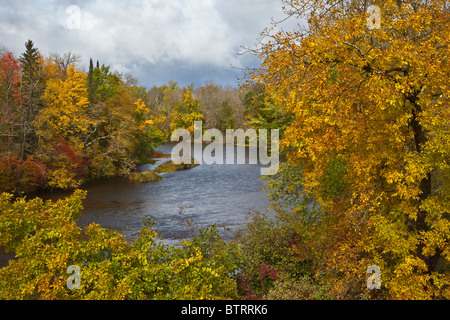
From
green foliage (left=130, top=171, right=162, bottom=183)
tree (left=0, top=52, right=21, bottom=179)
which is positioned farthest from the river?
tree (left=0, top=52, right=21, bottom=179)

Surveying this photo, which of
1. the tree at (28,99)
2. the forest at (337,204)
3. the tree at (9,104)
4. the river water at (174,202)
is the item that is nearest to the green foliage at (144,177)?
the river water at (174,202)

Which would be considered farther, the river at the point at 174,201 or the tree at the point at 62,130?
the tree at the point at 62,130

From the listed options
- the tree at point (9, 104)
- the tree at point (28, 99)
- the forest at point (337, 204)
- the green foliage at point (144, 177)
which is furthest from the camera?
the green foliage at point (144, 177)

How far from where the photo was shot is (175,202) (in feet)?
81.6

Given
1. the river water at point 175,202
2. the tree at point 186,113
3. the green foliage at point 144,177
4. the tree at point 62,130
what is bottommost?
the river water at point 175,202

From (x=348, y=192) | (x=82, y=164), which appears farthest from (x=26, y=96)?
(x=348, y=192)

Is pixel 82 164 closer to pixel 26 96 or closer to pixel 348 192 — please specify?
pixel 26 96

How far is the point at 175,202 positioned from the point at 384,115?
18.5 meters

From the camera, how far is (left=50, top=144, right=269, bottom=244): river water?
1934 centimetres

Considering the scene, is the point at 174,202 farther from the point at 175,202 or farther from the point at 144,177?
the point at 144,177

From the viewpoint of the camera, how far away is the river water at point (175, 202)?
1934cm

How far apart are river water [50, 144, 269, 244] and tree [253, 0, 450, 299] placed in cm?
965

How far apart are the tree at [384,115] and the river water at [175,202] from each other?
31.6 feet

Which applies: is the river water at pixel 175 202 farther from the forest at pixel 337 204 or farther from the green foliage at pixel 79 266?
the green foliage at pixel 79 266
